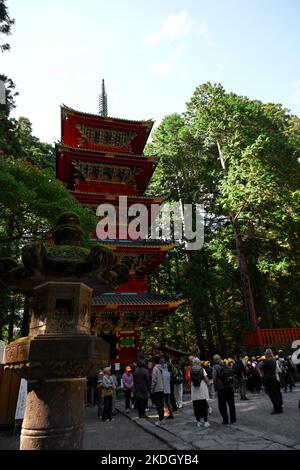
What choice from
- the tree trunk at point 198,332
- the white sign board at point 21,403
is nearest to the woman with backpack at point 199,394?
the white sign board at point 21,403

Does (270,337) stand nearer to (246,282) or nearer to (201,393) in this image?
(246,282)

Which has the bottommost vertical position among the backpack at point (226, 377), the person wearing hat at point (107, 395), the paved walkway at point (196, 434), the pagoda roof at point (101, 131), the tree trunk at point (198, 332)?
the paved walkway at point (196, 434)

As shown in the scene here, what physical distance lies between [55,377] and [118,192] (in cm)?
1729

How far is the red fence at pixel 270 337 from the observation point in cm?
1664

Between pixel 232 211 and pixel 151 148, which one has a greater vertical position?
pixel 151 148

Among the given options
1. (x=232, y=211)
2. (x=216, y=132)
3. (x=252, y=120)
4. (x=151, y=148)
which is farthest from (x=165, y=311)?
(x=151, y=148)

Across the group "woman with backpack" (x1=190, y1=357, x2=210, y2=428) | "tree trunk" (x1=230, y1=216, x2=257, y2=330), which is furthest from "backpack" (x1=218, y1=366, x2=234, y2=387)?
"tree trunk" (x1=230, y1=216, x2=257, y2=330)

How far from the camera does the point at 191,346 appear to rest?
34500 mm

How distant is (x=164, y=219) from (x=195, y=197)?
369cm

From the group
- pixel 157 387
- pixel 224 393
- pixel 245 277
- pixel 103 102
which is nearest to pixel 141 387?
pixel 157 387

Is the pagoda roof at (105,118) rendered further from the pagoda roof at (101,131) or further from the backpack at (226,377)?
the backpack at (226,377)

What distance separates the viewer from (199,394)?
21.9ft

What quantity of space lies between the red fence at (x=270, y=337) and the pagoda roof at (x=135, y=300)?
4.60 meters
